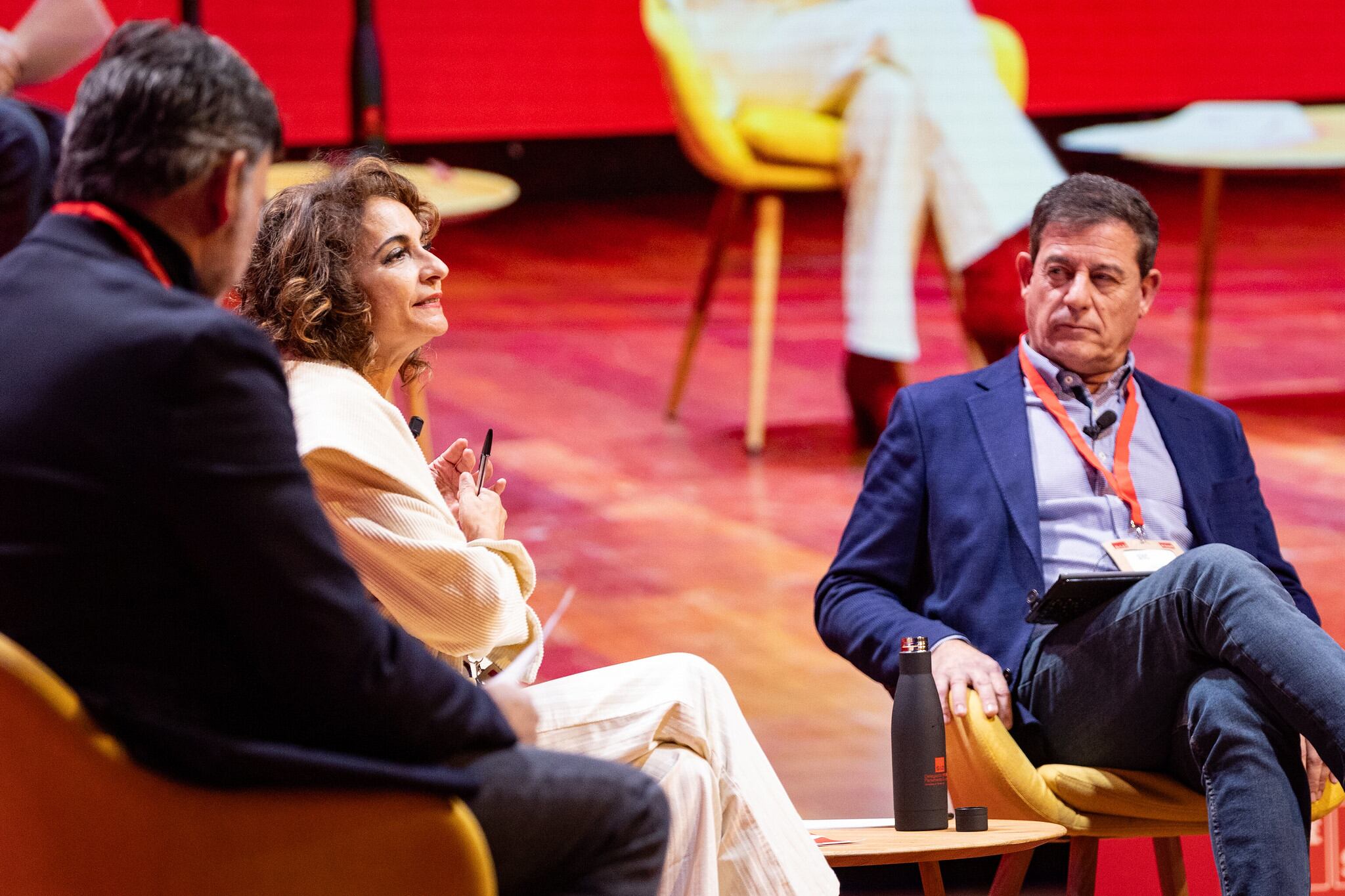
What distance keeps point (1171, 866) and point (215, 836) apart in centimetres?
176

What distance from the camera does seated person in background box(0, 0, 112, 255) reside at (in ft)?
10.3

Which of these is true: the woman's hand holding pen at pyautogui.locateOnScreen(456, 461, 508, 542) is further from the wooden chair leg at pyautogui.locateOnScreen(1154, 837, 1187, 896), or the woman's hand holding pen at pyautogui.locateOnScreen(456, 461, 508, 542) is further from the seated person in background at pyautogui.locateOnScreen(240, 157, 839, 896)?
the wooden chair leg at pyautogui.locateOnScreen(1154, 837, 1187, 896)

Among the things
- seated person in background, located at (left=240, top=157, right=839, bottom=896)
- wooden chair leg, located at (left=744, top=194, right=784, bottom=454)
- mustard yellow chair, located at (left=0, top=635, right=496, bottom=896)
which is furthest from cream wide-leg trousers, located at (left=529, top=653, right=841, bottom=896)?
wooden chair leg, located at (left=744, top=194, right=784, bottom=454)

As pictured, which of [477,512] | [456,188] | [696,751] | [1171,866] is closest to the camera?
[696,751]

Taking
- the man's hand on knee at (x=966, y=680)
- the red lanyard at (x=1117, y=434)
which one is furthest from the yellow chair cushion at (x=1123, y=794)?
the red lanyard at (x=1117, y=434)

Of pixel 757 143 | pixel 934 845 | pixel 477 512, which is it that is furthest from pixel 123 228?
pixel 757 143

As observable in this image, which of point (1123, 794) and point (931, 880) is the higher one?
point (1123, 794)

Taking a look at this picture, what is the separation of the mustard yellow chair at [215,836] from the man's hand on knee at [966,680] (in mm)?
1101

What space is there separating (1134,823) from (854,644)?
1.59 ft

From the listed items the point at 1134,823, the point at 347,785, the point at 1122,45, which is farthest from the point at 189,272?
the point at 1122,45

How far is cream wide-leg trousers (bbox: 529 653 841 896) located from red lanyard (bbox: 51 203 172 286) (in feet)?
2.55

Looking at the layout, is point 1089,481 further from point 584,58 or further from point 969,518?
point 584,58

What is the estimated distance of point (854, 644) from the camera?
8.21 ft

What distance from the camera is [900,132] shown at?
14.7 ft
